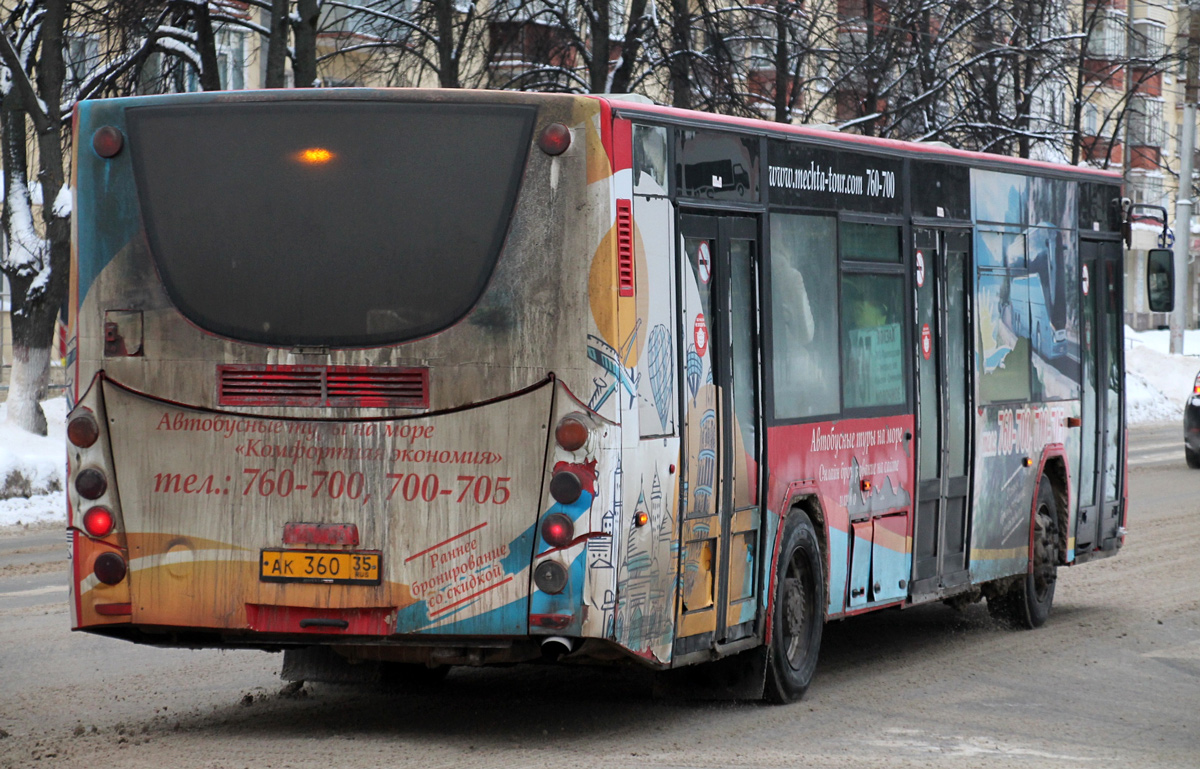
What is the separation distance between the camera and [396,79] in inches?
1028

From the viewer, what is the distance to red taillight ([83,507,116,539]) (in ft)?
24.8

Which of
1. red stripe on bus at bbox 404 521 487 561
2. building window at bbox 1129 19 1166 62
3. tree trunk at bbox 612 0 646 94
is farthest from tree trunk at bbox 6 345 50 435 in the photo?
Result: building window at bbox 1129 19 1166 62

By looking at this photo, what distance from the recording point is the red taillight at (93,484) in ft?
24.8

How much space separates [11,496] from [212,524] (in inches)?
480

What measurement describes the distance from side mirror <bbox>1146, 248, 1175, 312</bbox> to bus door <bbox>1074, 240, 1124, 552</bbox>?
→ 230mm

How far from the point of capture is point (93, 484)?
7.55m

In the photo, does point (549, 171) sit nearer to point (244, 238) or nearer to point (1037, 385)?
point (244, 238)

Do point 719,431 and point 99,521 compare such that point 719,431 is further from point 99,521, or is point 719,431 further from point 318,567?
point 99,521

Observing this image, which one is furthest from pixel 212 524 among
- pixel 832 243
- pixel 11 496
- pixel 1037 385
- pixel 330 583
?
pixel 11 496

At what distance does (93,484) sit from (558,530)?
1919mm

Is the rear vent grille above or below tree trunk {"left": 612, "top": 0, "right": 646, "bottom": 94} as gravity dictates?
below

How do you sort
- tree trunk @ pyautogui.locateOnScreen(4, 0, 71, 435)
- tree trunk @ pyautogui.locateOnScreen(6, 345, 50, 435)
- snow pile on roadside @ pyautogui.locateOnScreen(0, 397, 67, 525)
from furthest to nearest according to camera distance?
tree trunk @ pyautogui.locateOnScreen(4, 0, 71, 435) → tree trunk @ pyautogui.locateOnScreen(6, 345, 50, 435) → snow pile on roadside @ pyautogui.locateOnScreen(0, 397, 67, 525)

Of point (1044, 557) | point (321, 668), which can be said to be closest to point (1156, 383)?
point (1044, 557)

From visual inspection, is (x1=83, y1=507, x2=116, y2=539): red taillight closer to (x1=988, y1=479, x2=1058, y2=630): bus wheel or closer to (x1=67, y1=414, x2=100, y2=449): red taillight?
(x1=67, y1=414, x2=100, y2=449): red taillight
